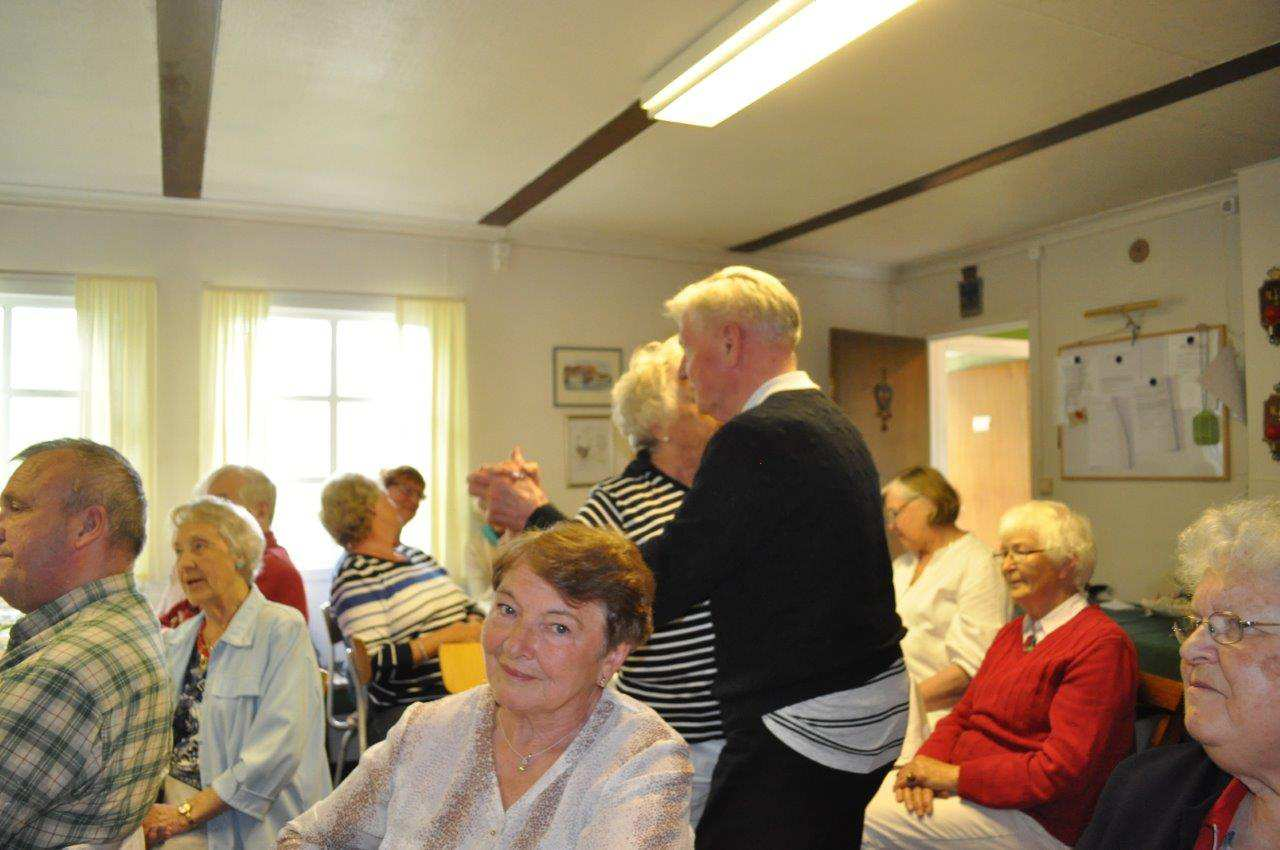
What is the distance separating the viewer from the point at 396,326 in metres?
5.38

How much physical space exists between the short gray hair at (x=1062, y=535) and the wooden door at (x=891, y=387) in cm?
340

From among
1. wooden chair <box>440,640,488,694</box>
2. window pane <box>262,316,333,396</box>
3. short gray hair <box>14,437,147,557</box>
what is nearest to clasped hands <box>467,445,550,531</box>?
short gray hair <box>14,437,147,557</box>

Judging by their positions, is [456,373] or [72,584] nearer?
[72,584]

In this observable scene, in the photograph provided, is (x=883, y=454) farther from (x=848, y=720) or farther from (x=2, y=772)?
(x=2, y=772)

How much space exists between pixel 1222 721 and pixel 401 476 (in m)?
4.22

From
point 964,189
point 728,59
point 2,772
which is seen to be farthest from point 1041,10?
point 2,772

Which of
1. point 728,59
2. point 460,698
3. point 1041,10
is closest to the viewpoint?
point 460,698

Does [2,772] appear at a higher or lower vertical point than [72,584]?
lower

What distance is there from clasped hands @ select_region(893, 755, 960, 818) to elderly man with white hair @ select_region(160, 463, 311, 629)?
87.5 inches

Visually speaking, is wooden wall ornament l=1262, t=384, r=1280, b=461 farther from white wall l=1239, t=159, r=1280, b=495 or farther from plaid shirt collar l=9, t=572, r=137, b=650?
plaid shirt collar l=9, t=572, r=137, b=650

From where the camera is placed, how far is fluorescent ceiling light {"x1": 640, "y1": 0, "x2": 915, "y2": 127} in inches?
108

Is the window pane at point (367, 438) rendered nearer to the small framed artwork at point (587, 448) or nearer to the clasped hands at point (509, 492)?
the small framed artwork at point (587, 448)

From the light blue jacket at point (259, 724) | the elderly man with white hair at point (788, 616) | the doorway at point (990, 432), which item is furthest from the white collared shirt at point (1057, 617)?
the doorway at point (990, 432)

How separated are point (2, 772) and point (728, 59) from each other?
2731mm
